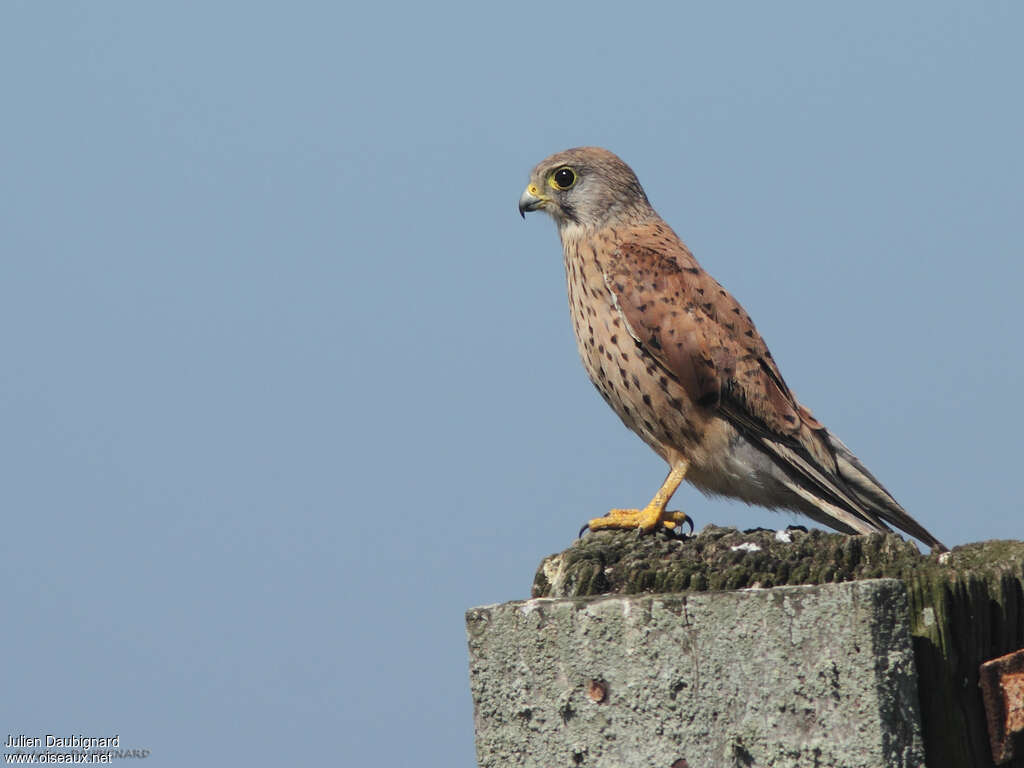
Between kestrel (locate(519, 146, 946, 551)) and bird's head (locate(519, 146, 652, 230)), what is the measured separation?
0.47 m

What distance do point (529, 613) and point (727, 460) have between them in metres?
2.72

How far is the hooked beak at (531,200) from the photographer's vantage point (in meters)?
6.14

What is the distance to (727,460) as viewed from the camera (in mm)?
5094

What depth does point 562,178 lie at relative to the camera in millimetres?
6117

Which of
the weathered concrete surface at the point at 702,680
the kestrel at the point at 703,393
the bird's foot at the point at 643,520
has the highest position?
the kestrel at the point at 703,393

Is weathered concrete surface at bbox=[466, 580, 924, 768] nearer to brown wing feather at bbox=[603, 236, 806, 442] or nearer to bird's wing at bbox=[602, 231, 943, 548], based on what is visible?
bird's wing at bbox=[602, 231, 943, 548]

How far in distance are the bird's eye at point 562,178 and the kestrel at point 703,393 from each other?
689 millimetres

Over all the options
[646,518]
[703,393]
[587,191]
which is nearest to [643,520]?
[646,518]

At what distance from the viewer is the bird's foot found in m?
4.53

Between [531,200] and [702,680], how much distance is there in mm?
4161

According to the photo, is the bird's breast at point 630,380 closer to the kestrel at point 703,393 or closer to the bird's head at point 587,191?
the kestrel at point 703,393

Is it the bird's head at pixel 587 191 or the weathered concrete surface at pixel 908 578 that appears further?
the bird's head at pixel 587 191

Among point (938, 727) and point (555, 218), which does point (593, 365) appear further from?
point (938, 727)

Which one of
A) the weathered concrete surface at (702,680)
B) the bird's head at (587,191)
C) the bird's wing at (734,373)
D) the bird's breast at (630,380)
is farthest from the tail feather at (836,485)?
the weathered concrete surface at (702,680)
